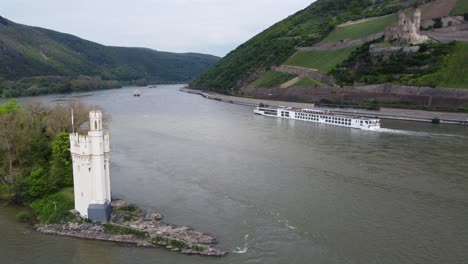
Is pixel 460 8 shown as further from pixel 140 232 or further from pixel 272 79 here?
pixel 140 232

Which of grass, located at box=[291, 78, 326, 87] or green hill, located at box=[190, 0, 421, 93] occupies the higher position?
green hill, located at box=[190, 0, 421, 93]

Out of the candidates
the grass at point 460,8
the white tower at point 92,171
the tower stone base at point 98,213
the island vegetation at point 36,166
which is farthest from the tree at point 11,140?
the grass at point 460,8

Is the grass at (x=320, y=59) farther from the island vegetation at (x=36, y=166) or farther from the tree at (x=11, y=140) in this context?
the tree at (x=11, y=140)

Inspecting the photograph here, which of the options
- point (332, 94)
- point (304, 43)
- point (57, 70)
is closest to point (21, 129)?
point (332, 94)

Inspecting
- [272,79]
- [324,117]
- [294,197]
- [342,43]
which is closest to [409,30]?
[342,43]

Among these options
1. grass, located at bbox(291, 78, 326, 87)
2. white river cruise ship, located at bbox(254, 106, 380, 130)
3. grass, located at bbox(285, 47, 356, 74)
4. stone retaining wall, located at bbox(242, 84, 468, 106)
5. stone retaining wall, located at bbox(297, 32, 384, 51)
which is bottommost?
white river cruise ship, located at bbox(254, 106, 380, 130)

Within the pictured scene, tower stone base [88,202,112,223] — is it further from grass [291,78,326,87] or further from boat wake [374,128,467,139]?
grass [291,78,326,87]

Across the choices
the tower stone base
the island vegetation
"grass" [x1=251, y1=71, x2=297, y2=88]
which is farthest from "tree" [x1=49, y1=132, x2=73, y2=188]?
"grass" [x1=251, y1=71, x2=297, y2=88]
